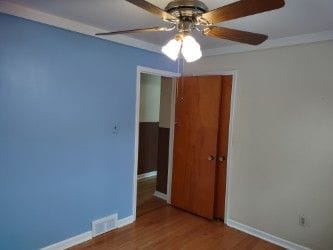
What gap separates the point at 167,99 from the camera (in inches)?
159

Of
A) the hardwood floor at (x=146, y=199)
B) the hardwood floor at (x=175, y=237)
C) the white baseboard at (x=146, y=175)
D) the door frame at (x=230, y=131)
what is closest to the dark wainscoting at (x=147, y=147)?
A: the white baseboard at (x=146, y=175)

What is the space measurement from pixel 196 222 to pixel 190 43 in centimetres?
258

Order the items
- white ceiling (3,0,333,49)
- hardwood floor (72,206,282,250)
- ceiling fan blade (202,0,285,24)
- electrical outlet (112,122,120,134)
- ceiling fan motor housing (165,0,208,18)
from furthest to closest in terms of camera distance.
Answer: electrical outlet (112,122,120,134), hardwood floor (72,206,282,250), white ceiling (3,0,333,49), ceiling fan motor housing (165,0,208,18), ceiling fan blade (202,0,285,24)

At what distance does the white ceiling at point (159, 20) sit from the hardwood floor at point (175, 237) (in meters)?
2.30

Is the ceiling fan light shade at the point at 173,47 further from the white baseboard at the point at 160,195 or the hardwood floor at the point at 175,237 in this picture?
the white baseboard at the point at 160,195

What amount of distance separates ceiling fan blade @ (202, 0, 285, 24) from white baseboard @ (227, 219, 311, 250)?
2.55 meters

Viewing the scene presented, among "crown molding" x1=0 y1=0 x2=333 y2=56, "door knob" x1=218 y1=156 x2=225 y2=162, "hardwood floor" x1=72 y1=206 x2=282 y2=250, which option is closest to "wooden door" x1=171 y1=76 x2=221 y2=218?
"door knob" x1=218 y1=156 x2=225 y2=162

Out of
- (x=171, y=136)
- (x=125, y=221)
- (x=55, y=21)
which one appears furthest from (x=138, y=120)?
(x=55, y=21)

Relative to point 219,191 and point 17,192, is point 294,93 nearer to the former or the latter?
point 219,191

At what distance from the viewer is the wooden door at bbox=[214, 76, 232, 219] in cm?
329

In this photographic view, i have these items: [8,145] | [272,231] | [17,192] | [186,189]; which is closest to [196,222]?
[186,189]

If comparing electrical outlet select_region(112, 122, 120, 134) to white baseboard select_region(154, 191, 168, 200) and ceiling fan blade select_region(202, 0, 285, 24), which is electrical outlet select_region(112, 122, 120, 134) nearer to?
white baseboard select_region(154, 191, 168, 200)

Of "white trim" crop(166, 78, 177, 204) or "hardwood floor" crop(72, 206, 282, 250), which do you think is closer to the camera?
"hardwood floor" crop(72, 206, 282, 250)

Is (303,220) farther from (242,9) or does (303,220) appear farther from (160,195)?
(242,9)
